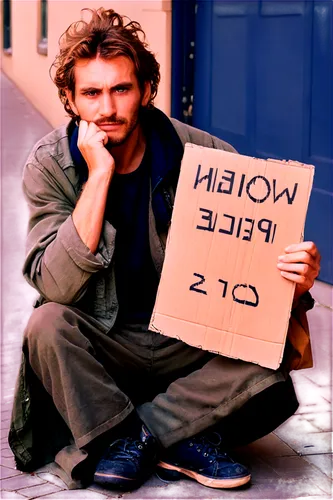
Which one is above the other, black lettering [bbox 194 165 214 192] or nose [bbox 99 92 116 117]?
nose [bbox 99 92 116 117]

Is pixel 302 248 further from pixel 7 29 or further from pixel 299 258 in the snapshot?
pixel 7 29

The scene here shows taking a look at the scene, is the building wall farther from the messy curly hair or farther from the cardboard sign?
the cardboard sign

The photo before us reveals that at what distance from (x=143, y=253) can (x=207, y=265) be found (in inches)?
13.5

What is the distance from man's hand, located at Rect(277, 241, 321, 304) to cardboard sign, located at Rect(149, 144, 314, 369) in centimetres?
3

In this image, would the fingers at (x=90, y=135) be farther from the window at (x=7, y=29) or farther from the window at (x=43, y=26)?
the window at (x=7, y=29)

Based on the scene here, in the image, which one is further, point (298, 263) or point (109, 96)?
point (109, 96)

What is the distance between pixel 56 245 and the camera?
313 centimetres

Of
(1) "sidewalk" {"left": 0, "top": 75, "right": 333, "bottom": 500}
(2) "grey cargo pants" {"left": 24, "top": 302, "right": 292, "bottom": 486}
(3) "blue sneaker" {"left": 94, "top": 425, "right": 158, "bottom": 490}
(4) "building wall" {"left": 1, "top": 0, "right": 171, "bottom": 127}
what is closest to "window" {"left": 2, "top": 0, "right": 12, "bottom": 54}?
(4) "building wall" {"left": 1, "top": 0, "right": 171, "bottom": 127}

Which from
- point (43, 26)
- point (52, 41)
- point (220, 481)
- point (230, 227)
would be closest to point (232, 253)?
point (230, 227)

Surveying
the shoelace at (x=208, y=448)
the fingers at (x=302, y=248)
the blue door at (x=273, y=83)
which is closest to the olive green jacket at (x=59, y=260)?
the fingers at (x=302, y=248)

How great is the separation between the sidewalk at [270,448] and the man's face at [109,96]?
1.16 metres

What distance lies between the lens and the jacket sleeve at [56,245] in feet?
10.2

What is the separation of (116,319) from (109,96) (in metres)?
0.75

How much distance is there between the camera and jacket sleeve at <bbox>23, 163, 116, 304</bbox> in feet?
10.2
